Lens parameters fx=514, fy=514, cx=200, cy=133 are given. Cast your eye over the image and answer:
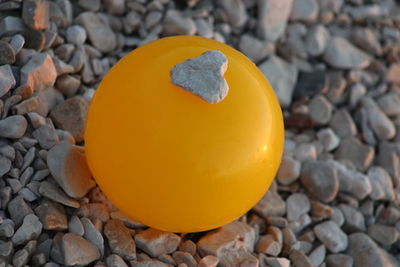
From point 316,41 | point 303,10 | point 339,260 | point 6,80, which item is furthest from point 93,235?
point 303,10

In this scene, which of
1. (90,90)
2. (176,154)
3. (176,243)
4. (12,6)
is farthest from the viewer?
(90,90)

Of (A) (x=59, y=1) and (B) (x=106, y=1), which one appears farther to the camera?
(B) (x=106, y=1)

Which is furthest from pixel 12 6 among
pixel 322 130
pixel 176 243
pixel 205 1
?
pixel 322 130

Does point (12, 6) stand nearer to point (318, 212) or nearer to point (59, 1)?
point (59, 1)

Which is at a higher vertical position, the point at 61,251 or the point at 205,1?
the point at 205,1

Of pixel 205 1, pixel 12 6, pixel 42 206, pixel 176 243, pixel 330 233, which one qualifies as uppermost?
pixel 12 6

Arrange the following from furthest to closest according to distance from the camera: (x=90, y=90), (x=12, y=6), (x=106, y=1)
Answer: (x=106, y=1) < (x=90, y=90) < (x=12, y=6)
